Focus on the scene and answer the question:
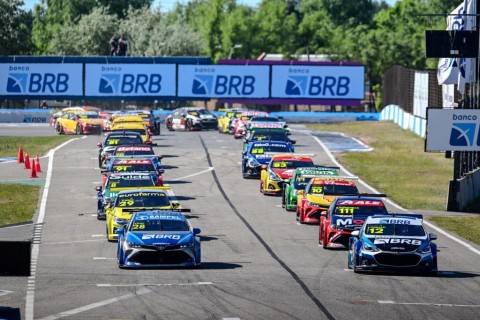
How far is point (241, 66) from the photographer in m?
90.1

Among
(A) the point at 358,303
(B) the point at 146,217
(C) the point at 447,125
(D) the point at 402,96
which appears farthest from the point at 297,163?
(D) the point at 402,96

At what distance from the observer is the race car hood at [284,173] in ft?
148

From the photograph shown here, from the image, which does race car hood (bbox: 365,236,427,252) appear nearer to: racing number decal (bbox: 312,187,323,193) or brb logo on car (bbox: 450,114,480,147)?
racing number decal (bbox: 312,187,323,193)

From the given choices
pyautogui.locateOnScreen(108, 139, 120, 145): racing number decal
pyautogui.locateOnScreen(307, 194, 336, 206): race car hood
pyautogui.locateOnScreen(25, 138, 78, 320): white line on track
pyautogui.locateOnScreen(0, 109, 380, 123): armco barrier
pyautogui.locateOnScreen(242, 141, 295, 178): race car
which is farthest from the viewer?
pyautogui.locateOnScreen(0, 109, 380, 123): armco barrier

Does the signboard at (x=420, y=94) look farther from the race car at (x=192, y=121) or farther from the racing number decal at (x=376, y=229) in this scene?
the racing number decal at (x=376, y=229)

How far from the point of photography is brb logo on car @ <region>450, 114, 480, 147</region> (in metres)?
43.0

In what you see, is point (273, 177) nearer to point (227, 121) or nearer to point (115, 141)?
point (115, 141)

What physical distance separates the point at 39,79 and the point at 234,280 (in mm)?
65709

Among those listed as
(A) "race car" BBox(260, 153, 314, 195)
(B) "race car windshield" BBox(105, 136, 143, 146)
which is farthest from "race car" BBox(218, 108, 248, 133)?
(A) "race car" BBox(260, 153, 314, 195)

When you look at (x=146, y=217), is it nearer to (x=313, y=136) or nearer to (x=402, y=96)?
(x=313, y=136)

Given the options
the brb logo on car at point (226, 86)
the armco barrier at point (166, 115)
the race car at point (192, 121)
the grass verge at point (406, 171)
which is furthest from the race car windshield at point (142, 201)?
the brb logo on car at point (226, 86)

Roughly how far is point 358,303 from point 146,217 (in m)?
6.91

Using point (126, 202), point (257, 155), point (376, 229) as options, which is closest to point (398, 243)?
point (376, 229)

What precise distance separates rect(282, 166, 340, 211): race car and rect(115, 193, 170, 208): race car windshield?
7858mm
